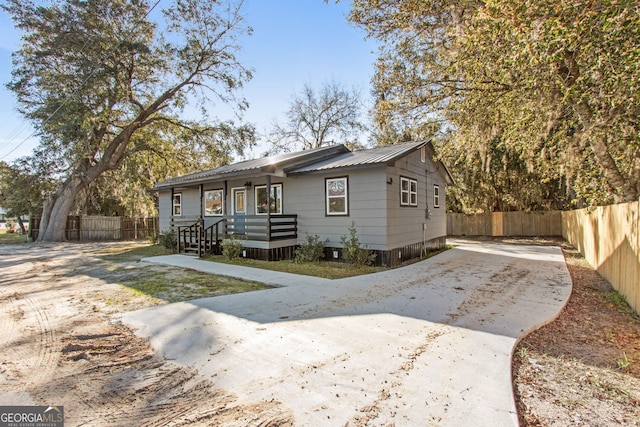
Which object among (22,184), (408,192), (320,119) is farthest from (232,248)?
(320,119)

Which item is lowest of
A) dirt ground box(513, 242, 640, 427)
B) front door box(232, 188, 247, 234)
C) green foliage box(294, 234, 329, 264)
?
dirt ground box(513, 242, 640, 427)

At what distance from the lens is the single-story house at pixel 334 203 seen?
912 cm

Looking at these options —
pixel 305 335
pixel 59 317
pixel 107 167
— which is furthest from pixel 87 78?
pixel 305 335

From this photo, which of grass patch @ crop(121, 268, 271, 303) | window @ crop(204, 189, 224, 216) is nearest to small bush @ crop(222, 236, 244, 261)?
grass patch @ crop(121, 268, 271, 303)

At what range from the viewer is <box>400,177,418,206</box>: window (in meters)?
10.1

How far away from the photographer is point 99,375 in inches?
115

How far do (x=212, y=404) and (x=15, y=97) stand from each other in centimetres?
2135

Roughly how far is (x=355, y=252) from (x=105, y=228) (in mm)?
18450

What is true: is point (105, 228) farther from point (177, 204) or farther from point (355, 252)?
point (355, 252)

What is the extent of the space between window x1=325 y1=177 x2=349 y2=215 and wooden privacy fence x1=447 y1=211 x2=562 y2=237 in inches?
544

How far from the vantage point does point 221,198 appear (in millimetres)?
13234

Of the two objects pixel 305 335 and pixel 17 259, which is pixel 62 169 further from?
pixel 305 335

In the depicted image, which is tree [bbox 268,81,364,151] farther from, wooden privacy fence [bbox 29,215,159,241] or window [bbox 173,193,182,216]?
window [bbox 173,193,182,216]

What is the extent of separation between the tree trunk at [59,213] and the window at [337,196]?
15.8 m
